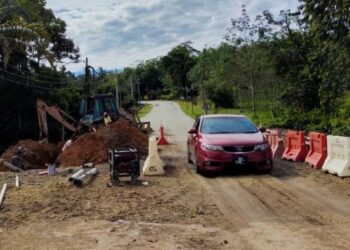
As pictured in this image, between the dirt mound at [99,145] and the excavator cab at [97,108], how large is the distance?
7094 mm

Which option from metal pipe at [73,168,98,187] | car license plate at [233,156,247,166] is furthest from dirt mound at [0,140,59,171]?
car license plate at [233,156,247,166]

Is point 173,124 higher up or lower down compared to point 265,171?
lower down

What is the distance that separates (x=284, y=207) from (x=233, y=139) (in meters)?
4.80

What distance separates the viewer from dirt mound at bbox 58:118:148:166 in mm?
20547

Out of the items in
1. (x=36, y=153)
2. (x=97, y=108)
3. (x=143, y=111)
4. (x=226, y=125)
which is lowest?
(x=143, y=111)

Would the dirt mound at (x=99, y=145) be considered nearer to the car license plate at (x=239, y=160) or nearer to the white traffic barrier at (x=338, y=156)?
the car license plate at (x=239, y=160)

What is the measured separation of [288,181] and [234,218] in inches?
174

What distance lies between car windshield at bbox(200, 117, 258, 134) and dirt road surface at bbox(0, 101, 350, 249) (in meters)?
1.36

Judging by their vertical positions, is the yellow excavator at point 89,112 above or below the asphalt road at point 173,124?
above

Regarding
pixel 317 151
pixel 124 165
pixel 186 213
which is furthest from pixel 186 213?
pixel 317 151

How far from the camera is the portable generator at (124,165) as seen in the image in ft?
46.3

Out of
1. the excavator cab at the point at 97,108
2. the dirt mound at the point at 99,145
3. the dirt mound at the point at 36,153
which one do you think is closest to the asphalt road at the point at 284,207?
the dirt mound at the point at 99,145

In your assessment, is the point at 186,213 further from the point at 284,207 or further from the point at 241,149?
the point at 241,149

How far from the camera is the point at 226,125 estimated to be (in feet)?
53.8
